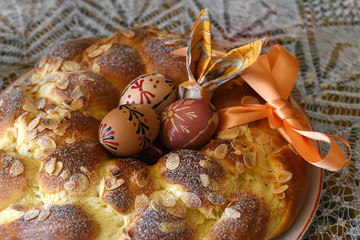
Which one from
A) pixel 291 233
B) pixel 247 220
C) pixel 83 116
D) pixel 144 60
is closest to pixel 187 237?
pixel 247 220

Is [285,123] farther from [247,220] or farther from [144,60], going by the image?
[144,60]

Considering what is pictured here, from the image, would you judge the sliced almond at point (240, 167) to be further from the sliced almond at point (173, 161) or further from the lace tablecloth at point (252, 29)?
the lace tablecloth at point (252, 29)

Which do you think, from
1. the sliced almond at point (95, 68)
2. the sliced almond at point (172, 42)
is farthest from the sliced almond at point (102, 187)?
the sliced almond at point (172, 42)

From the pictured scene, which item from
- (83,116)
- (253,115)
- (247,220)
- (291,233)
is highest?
(83,116)

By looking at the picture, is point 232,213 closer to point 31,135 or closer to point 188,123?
point 188,123

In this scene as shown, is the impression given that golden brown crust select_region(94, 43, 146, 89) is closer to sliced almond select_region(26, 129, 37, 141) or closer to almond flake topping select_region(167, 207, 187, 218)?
sliced almond select_region(26, 129, 37, 141)

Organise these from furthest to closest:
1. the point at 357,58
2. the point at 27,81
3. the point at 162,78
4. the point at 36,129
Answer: the point at 357,58 < the point at 27,81 < the point at 162,78 < the point at 36,129

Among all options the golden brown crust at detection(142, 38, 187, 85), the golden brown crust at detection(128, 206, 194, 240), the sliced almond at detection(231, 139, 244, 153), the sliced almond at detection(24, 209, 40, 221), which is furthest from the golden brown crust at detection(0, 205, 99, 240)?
the golden brown crust at detection(142, 38, 187, 85)
